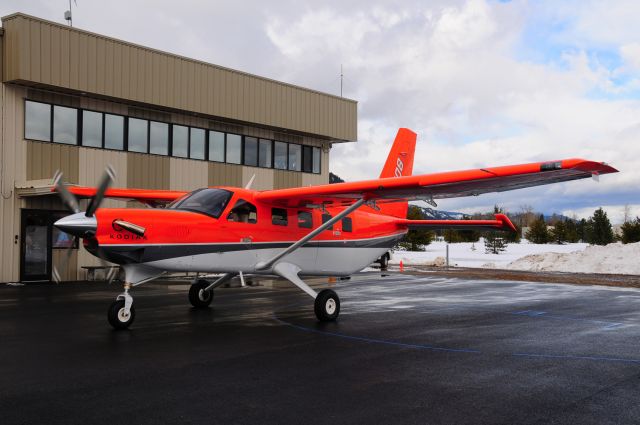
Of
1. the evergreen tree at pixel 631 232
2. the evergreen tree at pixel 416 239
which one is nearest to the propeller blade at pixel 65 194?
the evergreen tree at pixel 416 239

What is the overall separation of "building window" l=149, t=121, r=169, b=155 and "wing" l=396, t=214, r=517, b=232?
40.2 ft

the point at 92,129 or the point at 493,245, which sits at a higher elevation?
the point at 92,129

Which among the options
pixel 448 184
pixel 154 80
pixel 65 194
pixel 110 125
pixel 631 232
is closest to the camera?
pixel 65 194

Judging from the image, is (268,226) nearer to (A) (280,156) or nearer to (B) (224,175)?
(B) (224,175)

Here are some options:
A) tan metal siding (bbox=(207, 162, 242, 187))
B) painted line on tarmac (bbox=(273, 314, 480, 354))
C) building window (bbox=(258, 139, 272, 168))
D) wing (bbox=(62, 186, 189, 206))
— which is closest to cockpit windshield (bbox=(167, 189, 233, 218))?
painted line on tarmac (bbox=(273, 314, 480, 354))

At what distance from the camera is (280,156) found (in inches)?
1086

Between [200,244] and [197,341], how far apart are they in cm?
209

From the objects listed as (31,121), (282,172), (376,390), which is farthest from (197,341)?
(282,172)

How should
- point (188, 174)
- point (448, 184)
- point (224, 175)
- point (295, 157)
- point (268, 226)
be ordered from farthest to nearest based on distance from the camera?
point (295, 157) → point (224, 175) → point (188, 174) → point (268, 226) → point (448, 184)

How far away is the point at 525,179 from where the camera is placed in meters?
9.79

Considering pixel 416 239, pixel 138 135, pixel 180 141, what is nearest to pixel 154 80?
pixel 138 135

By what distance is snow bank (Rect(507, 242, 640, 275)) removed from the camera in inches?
1111

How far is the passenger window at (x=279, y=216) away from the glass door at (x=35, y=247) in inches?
461

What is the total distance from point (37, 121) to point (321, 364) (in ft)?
54.8
